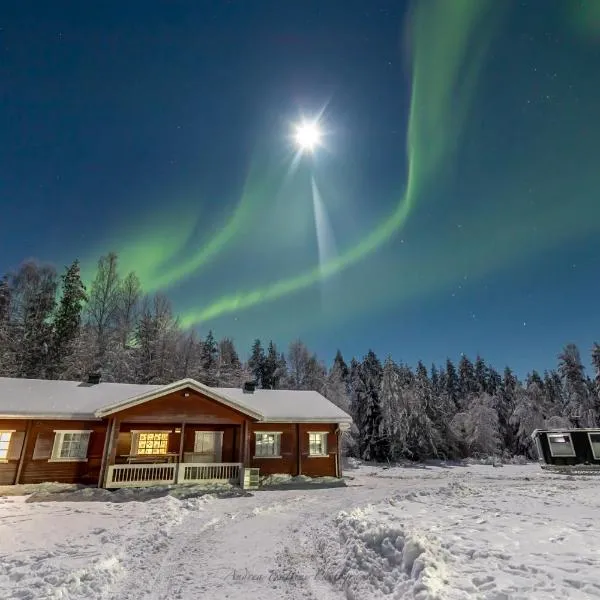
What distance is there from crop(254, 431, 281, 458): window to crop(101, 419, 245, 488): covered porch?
45.9 inches

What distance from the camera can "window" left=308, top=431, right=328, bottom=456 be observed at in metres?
23.4

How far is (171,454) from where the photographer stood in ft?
65.7

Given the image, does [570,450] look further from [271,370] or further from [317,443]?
[271,370]

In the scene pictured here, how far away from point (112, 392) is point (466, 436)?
144 ft

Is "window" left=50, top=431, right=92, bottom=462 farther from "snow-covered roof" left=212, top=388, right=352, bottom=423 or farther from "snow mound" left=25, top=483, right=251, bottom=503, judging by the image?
"snow-covered roof" left=212, top=388, right=352, bottom=423

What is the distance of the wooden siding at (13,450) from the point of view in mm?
18359

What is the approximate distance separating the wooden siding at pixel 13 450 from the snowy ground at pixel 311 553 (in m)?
6.43

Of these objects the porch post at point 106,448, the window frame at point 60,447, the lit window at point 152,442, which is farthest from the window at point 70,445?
the lit window at point 152,442

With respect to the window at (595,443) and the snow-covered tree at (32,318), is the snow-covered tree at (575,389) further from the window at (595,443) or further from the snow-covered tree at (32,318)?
the snow-covered tree at (32,318)

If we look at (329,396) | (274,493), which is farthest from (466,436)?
(274,493)

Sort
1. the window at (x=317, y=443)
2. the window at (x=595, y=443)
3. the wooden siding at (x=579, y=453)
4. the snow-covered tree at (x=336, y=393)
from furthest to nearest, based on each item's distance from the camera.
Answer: the snow-covered tree at (x=336, y=393) < the wooden siding at (x=579, y=453) < the window at (x=595, y=443) < the window at (x=317, y=443)

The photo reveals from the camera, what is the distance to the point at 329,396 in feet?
156

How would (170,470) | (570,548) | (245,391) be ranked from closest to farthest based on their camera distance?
(570,548) → (170,470) → (245,391)

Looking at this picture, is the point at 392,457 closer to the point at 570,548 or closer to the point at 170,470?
the point at 170,470
